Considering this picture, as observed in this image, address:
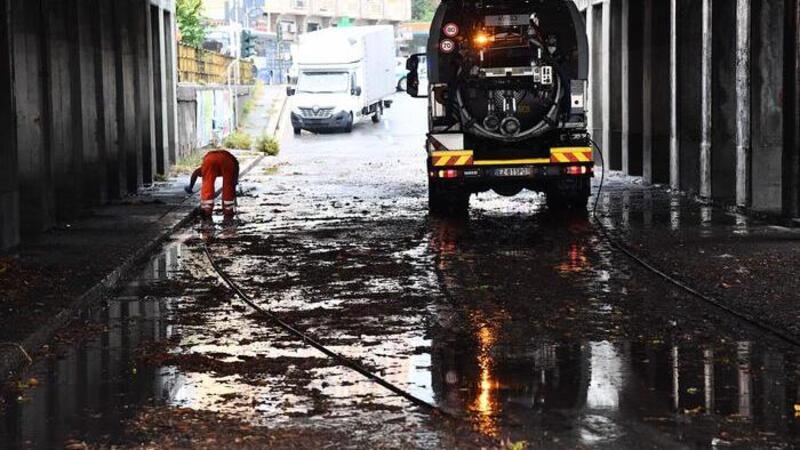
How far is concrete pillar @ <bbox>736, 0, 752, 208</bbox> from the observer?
22.5m

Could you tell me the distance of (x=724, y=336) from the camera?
11.6 metres

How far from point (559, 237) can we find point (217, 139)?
33423 mm

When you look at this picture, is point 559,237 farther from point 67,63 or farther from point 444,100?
point 67,63

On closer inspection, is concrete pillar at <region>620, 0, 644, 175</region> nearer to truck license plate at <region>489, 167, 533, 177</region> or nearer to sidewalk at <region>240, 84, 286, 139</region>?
truck license plate at <region>489, 167, 533, 177</region>

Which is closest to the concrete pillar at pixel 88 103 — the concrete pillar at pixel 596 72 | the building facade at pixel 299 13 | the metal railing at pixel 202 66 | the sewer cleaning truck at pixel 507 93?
the sewer cleaning truck at pixel 507 93

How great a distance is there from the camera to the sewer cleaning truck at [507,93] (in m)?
23.3

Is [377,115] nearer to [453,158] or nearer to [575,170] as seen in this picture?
[453,158]

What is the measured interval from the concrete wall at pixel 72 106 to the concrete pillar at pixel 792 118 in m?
10.7

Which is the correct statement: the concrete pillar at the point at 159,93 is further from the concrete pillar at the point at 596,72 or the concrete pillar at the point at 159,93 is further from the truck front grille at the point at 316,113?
the truck front grille at the point at 316,113

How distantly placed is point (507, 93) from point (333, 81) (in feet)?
127

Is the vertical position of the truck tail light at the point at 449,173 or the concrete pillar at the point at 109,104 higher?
the concrete pillar at the point at 109,104

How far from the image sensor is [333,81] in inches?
2426

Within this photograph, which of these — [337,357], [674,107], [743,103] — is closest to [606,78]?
[674,107]

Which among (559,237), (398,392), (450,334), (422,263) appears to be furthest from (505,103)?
(398,392)
